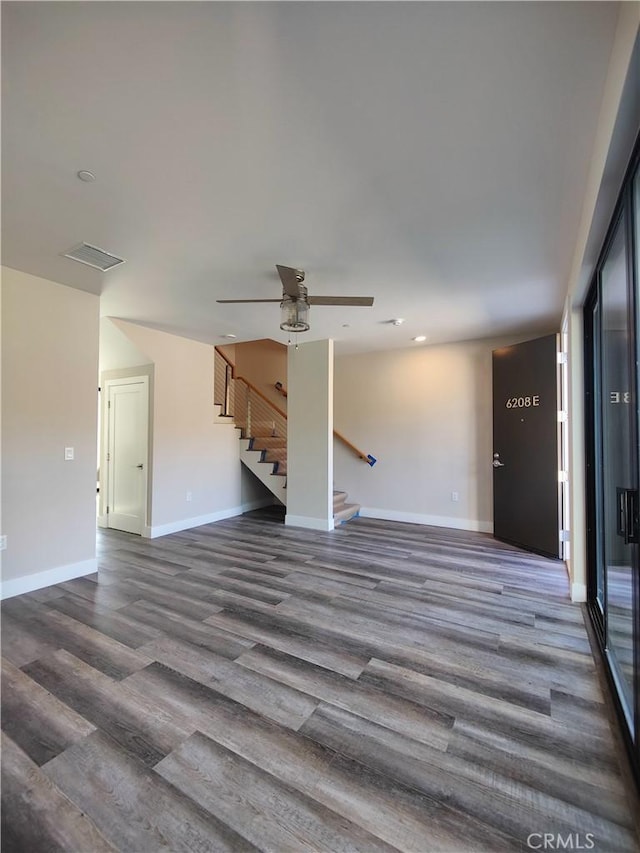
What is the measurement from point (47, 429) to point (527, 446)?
5.35m

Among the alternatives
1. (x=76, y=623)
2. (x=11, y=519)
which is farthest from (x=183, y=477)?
(x=76, y=623)

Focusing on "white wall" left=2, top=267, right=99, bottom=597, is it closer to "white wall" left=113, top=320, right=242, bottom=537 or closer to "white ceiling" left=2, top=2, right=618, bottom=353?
"white ceiling" left=2, top=2, right=618, bottom=353

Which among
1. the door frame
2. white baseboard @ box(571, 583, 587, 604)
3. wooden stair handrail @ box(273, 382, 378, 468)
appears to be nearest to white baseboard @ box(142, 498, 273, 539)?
the door frame

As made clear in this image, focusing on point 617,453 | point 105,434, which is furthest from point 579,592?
point 105,434

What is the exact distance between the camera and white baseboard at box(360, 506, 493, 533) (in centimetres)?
538

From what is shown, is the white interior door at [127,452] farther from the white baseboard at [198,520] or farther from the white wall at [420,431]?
the white wall at [420,431]

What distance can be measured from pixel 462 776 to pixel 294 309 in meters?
2.89

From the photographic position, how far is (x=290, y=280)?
8.66ft

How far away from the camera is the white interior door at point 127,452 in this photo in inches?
202

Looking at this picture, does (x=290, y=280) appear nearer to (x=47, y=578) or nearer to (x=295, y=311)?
(x=295, y=311)

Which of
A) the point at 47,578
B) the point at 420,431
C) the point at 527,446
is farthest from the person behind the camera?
the point at 420,431

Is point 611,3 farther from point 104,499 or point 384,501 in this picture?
point 104,499

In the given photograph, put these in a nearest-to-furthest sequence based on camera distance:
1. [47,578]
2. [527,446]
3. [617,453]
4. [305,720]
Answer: [305,720], [617,453], [47,578], [527,446]

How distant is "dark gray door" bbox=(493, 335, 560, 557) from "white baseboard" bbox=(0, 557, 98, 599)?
499 centimetres
